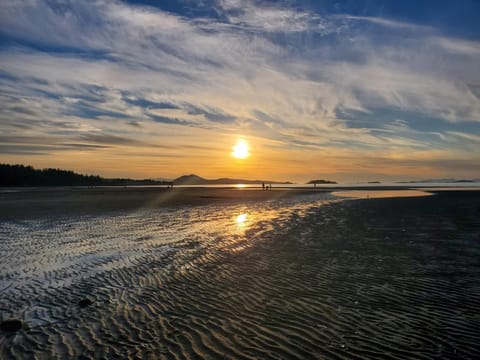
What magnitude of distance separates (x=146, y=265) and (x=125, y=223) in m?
13.4

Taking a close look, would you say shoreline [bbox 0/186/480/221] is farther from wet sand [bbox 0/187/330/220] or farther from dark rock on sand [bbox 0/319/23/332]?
dark rock on sand [bbox 0/319/23/332]

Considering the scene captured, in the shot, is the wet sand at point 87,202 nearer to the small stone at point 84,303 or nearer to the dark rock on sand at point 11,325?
the small stone at point 84,303

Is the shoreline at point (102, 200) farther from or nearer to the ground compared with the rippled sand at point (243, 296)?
farther from the ground

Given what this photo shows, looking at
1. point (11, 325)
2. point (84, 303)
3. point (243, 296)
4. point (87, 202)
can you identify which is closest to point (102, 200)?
point (87, 202)

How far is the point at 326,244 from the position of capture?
17125 mm

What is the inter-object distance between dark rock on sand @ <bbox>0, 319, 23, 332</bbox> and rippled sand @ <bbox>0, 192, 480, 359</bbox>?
271mm

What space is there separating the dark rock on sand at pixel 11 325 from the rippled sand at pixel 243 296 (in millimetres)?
271

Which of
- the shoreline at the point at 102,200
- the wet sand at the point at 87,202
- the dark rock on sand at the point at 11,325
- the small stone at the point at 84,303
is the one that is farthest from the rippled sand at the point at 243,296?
the shoreline at the point at 102,200

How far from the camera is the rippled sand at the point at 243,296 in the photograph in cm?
664

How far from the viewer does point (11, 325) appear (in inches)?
296

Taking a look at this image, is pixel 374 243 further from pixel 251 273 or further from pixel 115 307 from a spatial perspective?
pixel 115 307

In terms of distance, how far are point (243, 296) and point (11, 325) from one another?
18.8 ft

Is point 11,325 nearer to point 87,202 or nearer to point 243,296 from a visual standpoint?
point 243,296

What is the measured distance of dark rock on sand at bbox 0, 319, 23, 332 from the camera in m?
7.45
